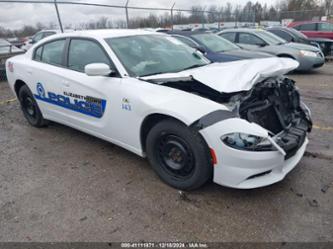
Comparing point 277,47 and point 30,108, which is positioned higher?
point 277,47

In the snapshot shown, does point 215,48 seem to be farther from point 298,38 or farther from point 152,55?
point 298,38

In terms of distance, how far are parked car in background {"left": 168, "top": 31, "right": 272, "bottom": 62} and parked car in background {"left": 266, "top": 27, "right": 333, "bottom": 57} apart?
196 inches

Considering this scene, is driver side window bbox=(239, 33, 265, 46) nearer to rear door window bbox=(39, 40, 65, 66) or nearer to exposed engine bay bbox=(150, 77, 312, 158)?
exposed engine bay bbox=(150, 77, 312, 158)

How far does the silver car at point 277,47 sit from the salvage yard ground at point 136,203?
579cm

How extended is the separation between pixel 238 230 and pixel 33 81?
374cm

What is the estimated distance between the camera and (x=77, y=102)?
11.9 feet

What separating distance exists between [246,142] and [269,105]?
713 millimetres

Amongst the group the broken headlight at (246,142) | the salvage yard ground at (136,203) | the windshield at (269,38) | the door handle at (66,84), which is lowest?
the salvage yard ground at (136,203)

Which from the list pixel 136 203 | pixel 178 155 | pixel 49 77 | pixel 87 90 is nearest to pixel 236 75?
pixel 178 155

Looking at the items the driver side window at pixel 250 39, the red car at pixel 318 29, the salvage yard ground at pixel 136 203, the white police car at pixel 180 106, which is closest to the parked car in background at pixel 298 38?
the red car at pixel 318 29

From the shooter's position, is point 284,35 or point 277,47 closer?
point 277,47

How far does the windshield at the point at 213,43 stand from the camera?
24.8ft

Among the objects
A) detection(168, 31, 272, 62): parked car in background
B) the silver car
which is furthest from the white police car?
the silver car

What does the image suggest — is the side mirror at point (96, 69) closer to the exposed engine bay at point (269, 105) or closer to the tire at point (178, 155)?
the exposed engine bay at point (269, 105)
